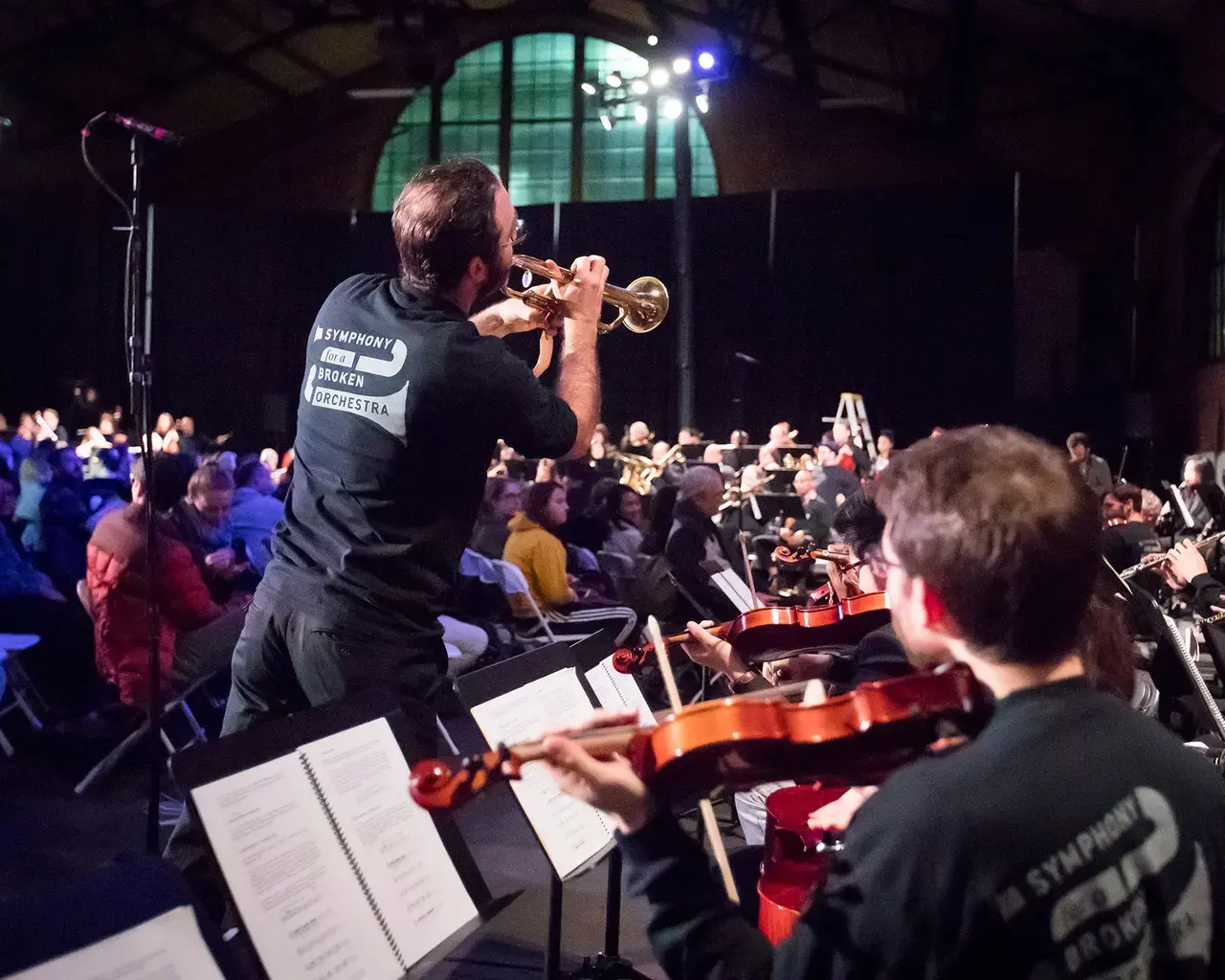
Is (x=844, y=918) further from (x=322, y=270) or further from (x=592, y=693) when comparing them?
(x=322, y=270)

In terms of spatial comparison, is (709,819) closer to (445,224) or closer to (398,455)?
(398,455)

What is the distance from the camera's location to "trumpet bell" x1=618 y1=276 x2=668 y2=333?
2.96 m

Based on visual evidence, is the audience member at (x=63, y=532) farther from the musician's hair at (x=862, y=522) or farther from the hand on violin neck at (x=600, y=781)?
the hand on violin neck at (x=600, y=781)

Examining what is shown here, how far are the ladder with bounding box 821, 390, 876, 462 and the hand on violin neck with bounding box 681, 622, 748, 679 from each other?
11004 millimetres

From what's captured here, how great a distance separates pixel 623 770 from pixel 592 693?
4.04 feet

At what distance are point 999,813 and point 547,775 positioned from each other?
1.25 m

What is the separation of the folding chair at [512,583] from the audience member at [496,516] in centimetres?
91

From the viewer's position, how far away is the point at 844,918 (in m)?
1.05

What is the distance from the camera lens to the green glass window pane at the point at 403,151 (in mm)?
16812

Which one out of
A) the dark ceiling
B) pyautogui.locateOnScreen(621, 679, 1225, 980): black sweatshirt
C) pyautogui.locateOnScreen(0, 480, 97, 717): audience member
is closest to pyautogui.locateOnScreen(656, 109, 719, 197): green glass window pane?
the dark ceiling

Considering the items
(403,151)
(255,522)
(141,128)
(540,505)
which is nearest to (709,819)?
(141,128)

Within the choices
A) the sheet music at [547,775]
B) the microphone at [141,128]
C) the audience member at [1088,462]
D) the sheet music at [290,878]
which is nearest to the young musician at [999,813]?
the sheet music at [290,878]

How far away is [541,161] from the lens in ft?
54.4

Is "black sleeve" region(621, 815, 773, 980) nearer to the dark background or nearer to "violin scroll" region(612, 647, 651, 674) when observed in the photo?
"violin scroll" region(612, 647, 651, 674)
